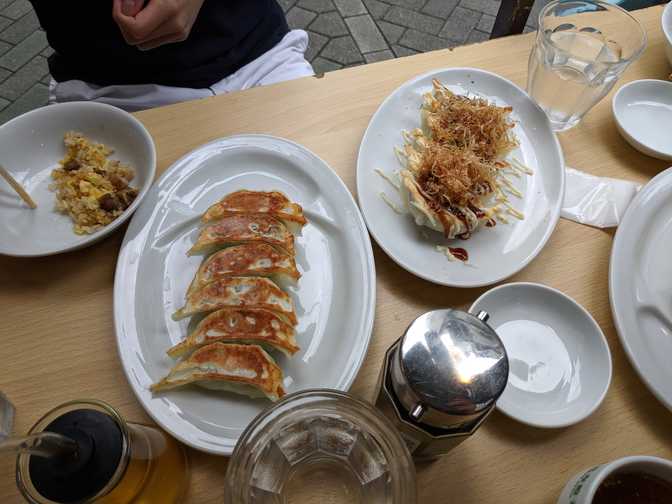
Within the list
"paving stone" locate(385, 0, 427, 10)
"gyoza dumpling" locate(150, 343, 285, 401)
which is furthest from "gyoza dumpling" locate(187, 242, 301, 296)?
"paving stone" locate(385, 0, 427, 10)

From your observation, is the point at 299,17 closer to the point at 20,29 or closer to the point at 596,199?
the point at 20,29

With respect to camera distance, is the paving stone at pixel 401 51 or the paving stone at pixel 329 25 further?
the paving stone at pixel 329 25

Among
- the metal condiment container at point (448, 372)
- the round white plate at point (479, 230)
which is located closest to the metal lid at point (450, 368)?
the metal condiment container at point (448, 372)

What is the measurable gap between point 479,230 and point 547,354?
29cm

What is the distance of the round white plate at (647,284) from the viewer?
0.79 metres

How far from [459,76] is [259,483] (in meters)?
1.03

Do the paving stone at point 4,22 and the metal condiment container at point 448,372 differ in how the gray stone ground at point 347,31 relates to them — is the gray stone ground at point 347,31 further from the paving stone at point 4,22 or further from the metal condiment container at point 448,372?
the metal condiment container at point 448,372

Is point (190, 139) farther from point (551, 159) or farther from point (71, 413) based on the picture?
point (551, 159)

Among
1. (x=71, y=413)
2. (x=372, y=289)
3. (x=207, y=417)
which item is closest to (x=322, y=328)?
(x=372, y=289)

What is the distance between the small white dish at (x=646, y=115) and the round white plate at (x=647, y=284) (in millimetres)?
117

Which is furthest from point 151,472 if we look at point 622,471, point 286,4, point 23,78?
point 286,4

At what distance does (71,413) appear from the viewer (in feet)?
1.90

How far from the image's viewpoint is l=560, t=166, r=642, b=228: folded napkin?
97 cm

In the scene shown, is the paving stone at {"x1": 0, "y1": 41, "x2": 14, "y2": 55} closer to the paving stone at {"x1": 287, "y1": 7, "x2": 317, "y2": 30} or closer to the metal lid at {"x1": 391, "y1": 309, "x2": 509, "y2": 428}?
the paving stone at {"x1": 287, "y1": 7, "x2": 317, "y2": 30}
